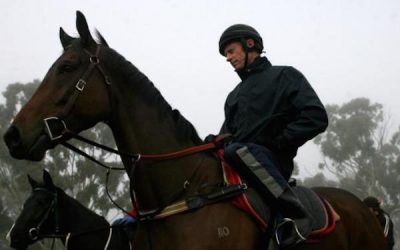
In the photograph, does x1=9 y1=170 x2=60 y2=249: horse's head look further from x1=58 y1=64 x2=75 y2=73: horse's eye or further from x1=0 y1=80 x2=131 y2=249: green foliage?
x1=0 y1=80 x2=131 y2=249: green foliage

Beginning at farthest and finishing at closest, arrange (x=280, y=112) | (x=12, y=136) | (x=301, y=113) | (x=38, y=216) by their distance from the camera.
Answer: (x=38, y=216) → (x=280, y=112) → (x=301, y=113) → (x=12, y=136)

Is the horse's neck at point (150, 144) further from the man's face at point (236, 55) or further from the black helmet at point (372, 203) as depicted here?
the black helmet at point (372, 203)

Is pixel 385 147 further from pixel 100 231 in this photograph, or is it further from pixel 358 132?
pixel 100 231

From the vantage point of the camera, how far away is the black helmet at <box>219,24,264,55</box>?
14.1 ft

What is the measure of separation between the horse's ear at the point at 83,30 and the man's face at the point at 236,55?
1.31 m

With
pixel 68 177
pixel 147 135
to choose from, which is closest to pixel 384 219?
pixel 147 135

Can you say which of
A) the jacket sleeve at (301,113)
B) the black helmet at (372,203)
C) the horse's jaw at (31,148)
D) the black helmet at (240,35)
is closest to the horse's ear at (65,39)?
the horse's jaw at (31,148)

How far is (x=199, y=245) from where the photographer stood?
130 inches

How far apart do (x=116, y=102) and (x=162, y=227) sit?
1.02 m

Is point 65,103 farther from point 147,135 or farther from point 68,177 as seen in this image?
point 68,177

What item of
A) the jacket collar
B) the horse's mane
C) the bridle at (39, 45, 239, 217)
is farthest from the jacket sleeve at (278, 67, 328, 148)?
the horse's mane

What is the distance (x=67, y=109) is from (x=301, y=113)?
1.90 m

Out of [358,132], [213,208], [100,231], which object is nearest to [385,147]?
[358,132]

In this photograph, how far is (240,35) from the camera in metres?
4.30
